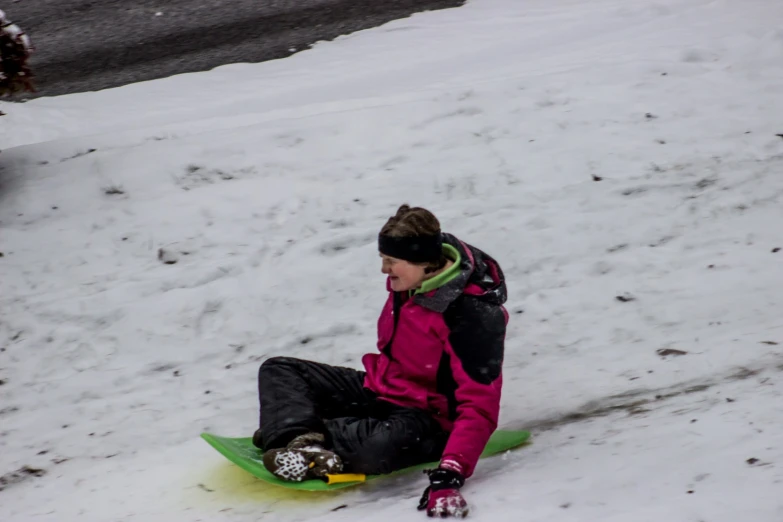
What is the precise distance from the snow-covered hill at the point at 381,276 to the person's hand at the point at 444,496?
0.07m

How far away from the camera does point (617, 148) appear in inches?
232

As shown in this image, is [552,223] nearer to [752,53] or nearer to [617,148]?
[617,148]

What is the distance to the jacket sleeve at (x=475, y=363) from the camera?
3.29 meters

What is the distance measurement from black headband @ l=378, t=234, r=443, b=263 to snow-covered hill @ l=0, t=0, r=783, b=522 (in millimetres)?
909

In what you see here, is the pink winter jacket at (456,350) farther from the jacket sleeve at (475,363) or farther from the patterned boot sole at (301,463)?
the patterned boot sole at (301,463)

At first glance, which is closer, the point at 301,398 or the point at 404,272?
the point at 404,272

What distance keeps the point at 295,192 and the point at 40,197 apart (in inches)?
64.4

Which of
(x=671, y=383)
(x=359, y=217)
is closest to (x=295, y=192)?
(x=359, y=217)

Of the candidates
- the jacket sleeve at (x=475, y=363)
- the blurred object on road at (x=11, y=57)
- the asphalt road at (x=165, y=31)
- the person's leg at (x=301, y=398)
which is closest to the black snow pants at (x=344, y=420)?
the person's leg at (x=301, y=398)

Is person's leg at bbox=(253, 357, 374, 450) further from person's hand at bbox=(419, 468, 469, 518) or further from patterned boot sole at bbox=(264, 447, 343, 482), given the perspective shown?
person's hand at bbox=(419, 468, 469, 518)

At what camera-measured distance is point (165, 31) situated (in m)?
9.10

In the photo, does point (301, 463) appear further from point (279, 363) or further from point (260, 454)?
point (279, 363)

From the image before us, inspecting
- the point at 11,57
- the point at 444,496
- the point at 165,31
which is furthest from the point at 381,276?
the point at 165,31

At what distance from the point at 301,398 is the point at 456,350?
0.70 m
